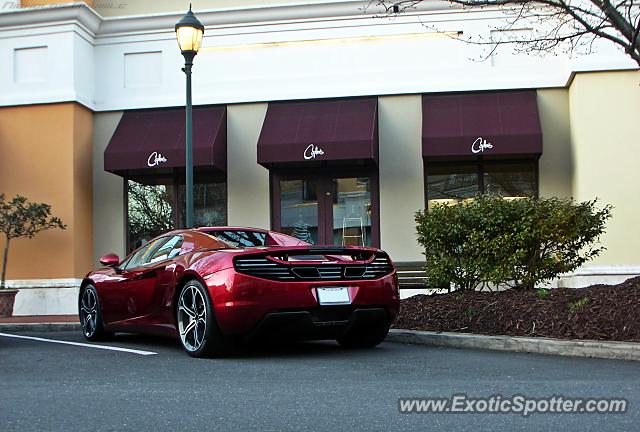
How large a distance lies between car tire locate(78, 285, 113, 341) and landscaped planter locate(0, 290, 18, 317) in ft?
17.6

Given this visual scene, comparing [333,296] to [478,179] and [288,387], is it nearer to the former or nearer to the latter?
[288,387]

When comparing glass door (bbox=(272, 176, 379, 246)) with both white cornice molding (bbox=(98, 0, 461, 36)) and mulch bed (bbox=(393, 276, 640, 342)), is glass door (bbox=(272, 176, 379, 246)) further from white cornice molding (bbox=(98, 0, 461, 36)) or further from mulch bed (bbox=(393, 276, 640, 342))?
mulch bed (bbox=(393, 276, 640, 342))

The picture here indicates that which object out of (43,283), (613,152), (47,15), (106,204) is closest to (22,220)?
(43,283)

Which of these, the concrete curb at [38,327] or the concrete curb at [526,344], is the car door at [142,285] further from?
the concrete curb at [38,327]

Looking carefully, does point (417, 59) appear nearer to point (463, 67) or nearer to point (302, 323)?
point (463, 67)

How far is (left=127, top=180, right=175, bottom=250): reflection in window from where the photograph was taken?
54.3 ft

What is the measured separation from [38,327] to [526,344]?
24.5 feet

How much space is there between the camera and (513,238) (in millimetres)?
9570

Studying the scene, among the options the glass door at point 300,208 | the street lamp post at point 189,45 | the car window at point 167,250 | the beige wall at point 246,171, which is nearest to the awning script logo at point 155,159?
the beige wall at point 246,171

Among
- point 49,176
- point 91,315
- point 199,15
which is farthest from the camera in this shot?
point 199,15

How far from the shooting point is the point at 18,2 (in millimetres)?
16062

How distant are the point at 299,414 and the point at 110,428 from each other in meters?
1.07

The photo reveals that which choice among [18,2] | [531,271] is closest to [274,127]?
[18,2]

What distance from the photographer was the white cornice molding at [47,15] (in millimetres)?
15547
